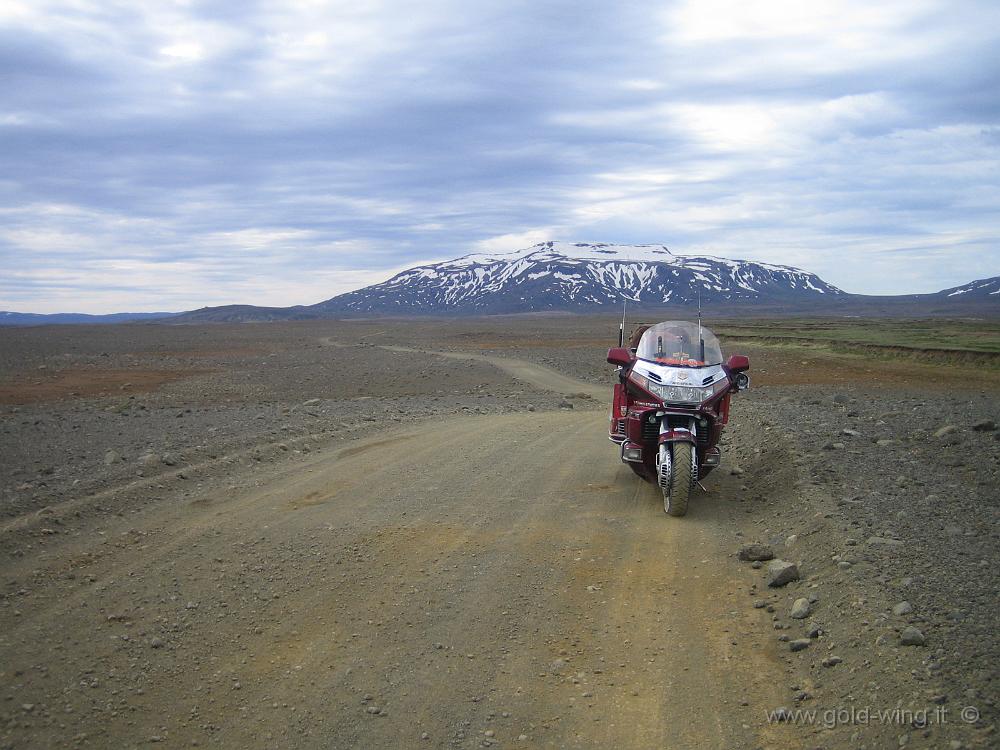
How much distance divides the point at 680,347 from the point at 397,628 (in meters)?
5.53

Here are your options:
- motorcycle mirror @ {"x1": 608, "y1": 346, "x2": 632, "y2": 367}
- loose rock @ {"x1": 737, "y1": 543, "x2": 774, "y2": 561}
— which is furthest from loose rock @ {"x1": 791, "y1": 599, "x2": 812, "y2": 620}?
motorcycle mirror @ {"x1": 608, "y1": 346, "x2": 632, "y2": 367}

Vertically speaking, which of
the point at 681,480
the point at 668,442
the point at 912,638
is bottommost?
the point at 912,638

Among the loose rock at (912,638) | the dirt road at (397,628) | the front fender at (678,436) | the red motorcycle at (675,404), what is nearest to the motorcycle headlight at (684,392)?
the red motorcycle at (675,404)

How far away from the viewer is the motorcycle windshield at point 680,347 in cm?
955

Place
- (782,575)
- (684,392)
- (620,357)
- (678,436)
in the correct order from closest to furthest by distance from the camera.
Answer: (782,575)
(678,436)
(684,392)
(620,357)

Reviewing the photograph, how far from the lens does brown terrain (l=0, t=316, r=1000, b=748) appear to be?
4562 mm

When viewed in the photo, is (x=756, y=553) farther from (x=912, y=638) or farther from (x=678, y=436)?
(x=912, y=638)

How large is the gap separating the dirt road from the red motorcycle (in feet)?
1.58

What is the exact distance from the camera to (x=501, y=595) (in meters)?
6.36

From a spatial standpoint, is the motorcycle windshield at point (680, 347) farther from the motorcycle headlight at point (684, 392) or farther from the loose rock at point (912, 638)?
the loose rock at point (912, 638)

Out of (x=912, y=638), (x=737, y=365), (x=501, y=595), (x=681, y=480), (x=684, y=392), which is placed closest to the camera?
(x=912, y=638)

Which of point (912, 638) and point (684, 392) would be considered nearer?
point (912, 638)

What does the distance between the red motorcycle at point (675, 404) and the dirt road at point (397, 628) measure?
18.9 inches

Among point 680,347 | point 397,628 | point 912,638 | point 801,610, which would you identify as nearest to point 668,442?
point 680,347
